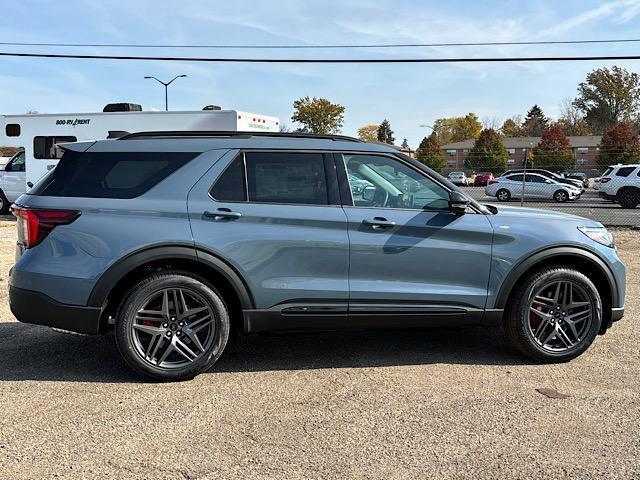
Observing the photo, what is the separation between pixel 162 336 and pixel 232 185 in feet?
3.97

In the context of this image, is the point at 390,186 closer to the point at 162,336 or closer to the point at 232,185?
the point at 232,185

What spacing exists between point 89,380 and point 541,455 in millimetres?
3108

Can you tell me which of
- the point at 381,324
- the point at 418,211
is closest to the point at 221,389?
the point at 381,324

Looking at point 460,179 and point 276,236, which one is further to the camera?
point 460,179

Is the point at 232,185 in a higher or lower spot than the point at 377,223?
higher

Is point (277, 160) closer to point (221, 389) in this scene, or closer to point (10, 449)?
point (221, 389)

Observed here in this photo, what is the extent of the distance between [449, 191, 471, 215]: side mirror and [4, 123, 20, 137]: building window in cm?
1528

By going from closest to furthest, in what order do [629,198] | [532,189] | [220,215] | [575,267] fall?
[220,215]
[575,267]
[629,198]
[532,189]

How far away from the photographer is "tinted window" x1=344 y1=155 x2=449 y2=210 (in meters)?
4.42

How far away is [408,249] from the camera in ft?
14.2

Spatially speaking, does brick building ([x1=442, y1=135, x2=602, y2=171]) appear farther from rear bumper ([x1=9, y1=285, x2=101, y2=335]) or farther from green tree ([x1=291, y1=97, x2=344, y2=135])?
rear bumper ([x1=9, y1=285, x2=101, y2=335])

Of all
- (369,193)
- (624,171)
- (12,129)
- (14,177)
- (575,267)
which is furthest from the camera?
(624,171)

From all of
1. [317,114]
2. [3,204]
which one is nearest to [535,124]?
[317,114]

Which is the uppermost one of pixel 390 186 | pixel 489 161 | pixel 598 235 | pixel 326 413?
pixel 489 161
